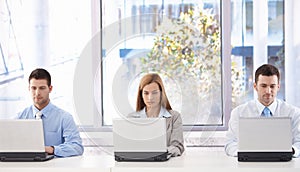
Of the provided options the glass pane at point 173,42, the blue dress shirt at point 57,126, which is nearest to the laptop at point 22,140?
the blue dress shirt at point 57,126

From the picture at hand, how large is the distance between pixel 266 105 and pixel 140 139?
1.09 meters

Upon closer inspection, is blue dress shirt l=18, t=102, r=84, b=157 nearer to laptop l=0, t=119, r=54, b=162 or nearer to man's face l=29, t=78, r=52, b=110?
man's face l=29, t=78, r=52, b=110

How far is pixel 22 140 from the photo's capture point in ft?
10.1

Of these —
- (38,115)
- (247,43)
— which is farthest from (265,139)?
(247,43)

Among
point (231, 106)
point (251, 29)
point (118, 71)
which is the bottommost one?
point (231, 106)

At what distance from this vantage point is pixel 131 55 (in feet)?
14.8

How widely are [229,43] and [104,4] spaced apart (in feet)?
3.44

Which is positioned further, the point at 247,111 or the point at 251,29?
the point at 251,29

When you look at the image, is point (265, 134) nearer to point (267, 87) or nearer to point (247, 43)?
point (267, 87)

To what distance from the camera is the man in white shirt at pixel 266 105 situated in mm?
3545

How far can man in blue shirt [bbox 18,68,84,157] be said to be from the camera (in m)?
3.71

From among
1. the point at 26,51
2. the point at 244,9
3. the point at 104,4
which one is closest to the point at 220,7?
the point at 244,9

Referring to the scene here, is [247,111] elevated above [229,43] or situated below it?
below

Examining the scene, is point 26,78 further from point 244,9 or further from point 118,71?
point 244,9
